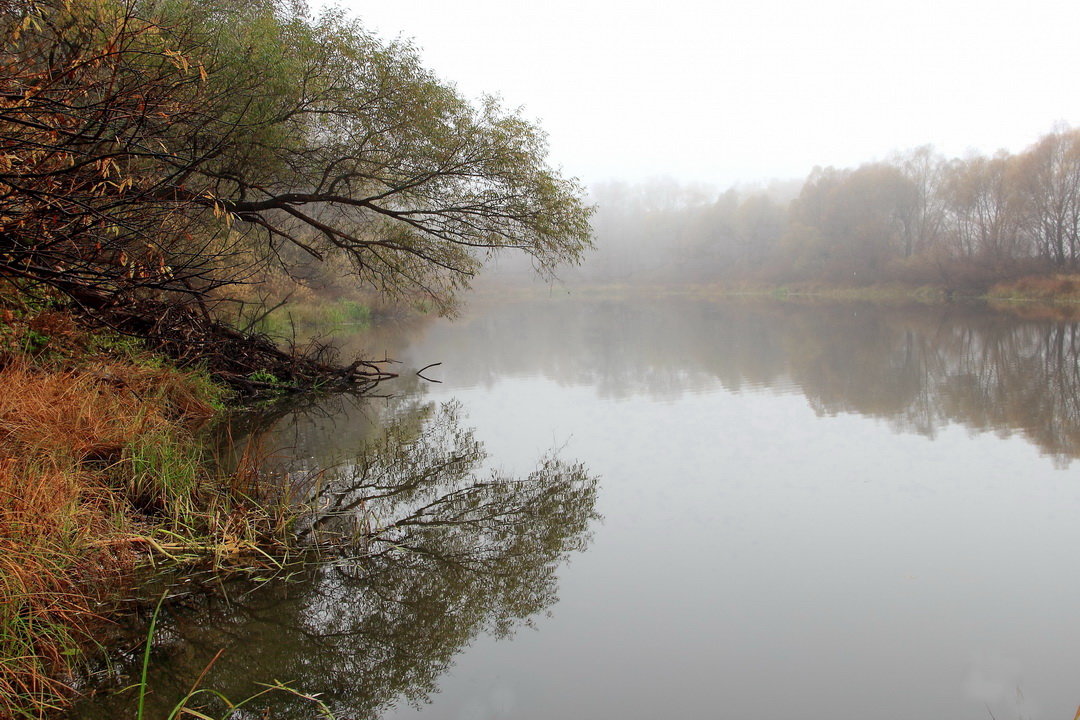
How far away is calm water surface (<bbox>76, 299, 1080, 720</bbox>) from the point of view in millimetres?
3381

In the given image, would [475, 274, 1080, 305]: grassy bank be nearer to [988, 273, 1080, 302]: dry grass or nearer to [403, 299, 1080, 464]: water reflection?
[988, 273, 1080, 302]: dry grass

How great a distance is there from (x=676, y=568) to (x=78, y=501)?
3.83 m

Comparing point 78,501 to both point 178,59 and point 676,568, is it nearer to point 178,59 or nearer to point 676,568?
point 178,59

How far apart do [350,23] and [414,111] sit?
1.47 metres

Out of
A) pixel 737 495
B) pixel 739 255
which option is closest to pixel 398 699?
pixel 737 495

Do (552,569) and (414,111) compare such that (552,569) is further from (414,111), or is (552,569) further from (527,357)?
(527,357)

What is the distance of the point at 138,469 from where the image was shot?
16.6ft

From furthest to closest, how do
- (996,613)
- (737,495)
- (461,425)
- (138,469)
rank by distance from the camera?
1. (461,425)
2. (737,495)
3. (138,469)
4. (996,613)

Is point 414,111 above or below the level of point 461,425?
above

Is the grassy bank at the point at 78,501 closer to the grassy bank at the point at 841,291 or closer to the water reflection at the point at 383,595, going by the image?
the water reflection at the point at 383,595

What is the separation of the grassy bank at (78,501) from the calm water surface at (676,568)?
1.37 ft

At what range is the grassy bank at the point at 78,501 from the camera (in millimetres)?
3152

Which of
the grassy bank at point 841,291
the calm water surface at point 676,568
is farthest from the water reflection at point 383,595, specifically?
the grassy bank at point 841,291

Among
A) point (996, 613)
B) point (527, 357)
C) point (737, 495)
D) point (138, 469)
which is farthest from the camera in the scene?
point (527, 357)
